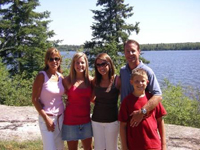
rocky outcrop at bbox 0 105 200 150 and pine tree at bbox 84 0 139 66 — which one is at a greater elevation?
pine tree at bbox 84 0 139 66

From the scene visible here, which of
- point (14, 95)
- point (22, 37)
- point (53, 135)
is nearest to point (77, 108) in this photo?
point (53, 135)

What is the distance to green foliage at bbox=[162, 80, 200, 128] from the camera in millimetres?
8078

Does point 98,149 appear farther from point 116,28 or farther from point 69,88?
point 116,28

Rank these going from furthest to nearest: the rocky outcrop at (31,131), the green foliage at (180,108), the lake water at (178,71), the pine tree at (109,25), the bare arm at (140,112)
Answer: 1. the pine tree at (109,25)
2. the lake water at (178,71)
3. the green foliage at (180,108)
4. the rocky outcrop at (31,131)
5. the bare arm at (140,112)

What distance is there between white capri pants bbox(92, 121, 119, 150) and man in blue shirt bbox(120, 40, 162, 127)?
1.62 feet

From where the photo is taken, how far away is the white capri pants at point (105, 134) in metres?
3.39

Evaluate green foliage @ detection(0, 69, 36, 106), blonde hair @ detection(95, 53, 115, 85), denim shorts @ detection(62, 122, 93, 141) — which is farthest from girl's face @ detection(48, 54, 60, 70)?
green foliage @ detection(0, 69, 36, 106)

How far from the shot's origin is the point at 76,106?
138 inches

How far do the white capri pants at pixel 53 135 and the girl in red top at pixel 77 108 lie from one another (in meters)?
0.08

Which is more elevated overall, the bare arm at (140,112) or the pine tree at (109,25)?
the pine tree at (109,25)

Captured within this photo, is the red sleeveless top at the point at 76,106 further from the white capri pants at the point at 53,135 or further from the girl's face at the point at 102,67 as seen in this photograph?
the girl's face at the point at 102,67

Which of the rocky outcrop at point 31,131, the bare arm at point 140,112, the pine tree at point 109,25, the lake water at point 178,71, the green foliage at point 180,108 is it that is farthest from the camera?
the pine tree at point 109,25

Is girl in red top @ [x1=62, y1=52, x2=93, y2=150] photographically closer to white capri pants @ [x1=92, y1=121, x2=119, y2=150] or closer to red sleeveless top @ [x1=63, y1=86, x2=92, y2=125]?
red sleeveless top @ [x1=63, y1=86, x2=92, y2=125]

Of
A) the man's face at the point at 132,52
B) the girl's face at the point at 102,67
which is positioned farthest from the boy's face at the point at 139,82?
the girl's face at the point at 102,67
